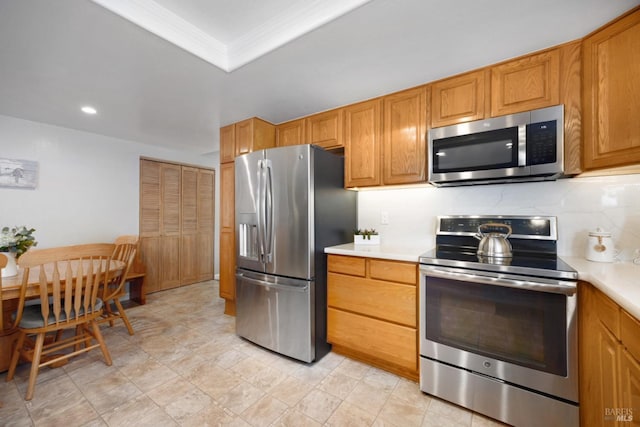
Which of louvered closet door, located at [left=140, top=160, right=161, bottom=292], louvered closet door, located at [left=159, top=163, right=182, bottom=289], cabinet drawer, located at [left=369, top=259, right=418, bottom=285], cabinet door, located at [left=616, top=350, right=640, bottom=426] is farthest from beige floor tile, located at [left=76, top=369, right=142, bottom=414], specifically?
cabinet door, located at [left=616, top=350, right=640, bottom=426]

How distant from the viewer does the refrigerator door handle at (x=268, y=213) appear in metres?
2.17

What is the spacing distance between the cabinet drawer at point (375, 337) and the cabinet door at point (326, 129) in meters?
1.59

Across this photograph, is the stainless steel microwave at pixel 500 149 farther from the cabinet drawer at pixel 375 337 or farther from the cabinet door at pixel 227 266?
the cabinet door at pixel 227 266

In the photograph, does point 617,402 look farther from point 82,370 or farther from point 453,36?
point 82,370

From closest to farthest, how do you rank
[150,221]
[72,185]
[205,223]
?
[72,185] → [150,221] → [205,223]

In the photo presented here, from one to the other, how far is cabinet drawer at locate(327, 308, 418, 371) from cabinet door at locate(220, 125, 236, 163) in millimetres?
2030

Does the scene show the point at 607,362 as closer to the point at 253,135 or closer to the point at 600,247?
the point at 600,247

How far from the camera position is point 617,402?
38.8 inches

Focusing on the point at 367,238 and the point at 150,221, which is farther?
the point at 150,221

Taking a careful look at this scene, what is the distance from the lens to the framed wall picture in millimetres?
2820

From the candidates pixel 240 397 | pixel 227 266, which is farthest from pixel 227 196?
pixel 240 397

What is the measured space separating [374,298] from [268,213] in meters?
1.12

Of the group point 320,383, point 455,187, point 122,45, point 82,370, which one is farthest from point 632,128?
point 82,370

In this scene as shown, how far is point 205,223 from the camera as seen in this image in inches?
184
